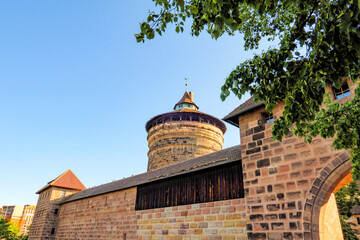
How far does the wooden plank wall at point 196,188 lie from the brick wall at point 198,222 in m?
0.26

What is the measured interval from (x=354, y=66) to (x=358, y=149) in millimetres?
2150

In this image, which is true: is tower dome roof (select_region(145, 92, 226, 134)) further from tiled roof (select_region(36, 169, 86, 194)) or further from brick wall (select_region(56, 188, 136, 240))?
tiled roof (select_region(36, 169, 86, 194))

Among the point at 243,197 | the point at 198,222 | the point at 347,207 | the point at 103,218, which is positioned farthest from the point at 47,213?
the point at 347,207

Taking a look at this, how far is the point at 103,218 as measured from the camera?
15.2 metres

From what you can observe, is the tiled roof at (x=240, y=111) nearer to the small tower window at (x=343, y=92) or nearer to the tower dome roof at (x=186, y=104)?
the small tower window at (x=343, y=92)

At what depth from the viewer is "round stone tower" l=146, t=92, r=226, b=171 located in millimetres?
21828

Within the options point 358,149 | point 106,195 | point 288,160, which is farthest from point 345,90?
point 106,195

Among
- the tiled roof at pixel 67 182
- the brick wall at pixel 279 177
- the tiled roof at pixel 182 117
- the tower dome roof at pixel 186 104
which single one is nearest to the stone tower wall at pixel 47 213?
the tiled roof at pixel 67 182

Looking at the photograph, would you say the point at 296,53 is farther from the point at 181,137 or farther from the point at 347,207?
the point at 181,137

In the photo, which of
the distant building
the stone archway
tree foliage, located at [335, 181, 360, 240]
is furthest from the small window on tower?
the distant building

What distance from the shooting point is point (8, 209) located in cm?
9225

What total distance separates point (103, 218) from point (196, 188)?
8.32m

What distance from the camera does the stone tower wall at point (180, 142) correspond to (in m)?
21.7

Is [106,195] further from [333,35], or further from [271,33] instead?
[333,35]
